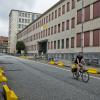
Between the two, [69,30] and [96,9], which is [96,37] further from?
[69,30]

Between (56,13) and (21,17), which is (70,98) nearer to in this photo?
(56,13)

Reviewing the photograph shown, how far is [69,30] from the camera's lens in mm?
55094

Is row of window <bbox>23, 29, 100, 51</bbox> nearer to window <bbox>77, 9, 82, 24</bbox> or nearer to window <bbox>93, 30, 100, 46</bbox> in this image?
window <bbox>93, 30, 100, 46</bbox>

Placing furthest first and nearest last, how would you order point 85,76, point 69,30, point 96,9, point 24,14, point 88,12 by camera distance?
1. point 24,14
2. point 69,30
3. point 88,12
4. point 96,9
5. point 85,76

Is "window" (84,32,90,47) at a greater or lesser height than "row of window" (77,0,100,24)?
lesser

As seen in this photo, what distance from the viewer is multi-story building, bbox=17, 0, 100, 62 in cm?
4069

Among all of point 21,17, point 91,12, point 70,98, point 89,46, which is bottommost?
point 70,98

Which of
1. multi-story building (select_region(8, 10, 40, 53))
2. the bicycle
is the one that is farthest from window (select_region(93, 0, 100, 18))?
multi-story building (select_region(8, 10, 40, 53))

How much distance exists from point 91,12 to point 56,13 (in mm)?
24886

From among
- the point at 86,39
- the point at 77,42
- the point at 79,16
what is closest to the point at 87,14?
the point at 79,16

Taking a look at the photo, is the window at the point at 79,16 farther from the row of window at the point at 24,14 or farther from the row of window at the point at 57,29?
the row of window at the point at 24,14

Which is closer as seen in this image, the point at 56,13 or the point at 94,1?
the point at 94,1

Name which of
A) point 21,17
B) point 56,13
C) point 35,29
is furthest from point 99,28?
point 21,17

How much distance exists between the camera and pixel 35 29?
93625mm
